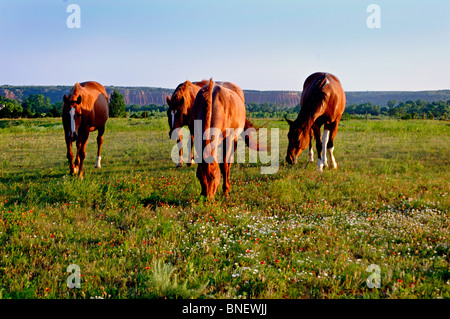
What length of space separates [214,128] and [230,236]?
2.17 m

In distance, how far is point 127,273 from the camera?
397cm

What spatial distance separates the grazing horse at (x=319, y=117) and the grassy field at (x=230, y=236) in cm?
100

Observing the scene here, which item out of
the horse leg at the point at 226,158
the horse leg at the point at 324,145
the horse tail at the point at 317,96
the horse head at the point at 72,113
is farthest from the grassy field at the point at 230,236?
the horse tail at the point at 317,96

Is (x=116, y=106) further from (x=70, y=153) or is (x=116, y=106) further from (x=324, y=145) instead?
(x=324, y=145)

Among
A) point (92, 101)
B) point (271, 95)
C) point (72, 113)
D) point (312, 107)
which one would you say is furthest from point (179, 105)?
point (271, 95)

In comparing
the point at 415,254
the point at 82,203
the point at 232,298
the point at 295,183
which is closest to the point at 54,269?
the point at 232,298

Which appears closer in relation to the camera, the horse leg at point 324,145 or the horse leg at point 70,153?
the horse leg at point 70,153

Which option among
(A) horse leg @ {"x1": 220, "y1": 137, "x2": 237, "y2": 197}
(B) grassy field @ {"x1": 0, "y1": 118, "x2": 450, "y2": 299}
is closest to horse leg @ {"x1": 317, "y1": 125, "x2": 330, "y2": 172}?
(B) grassy field @ {"x1": 0, "y1": 118, "x2": 450, "y2": 299}

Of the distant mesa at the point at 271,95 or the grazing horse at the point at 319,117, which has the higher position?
the distant mesa at the point at 271,95

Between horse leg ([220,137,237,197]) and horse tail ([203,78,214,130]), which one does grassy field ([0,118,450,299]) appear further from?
horse tail ([203,78,214,130])

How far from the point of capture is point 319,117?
31.9 ft

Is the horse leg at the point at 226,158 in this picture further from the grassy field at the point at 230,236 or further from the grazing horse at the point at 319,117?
the grazing horse at the point at 319,117

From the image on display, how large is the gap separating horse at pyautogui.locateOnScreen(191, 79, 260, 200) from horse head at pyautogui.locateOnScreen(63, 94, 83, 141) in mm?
3517

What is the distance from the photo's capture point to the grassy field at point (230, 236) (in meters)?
3.66
